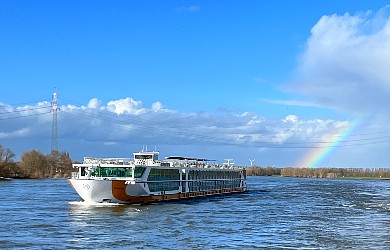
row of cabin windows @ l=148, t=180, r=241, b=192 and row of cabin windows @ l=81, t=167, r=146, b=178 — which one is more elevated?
row of cabin windows @ l=81, t=167, r=146, b=178

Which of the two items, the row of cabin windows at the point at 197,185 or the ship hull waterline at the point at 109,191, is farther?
the row of cabin windows at the point at 197,185

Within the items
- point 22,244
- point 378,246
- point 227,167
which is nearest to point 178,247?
point 22,244

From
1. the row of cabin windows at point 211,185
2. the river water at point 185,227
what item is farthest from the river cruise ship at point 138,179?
the river water at point 185,227

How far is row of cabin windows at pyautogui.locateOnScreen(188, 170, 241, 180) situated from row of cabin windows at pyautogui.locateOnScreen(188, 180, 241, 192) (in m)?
0.91

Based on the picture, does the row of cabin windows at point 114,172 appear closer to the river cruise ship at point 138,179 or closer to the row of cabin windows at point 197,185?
the river cruise ship at point 138,179

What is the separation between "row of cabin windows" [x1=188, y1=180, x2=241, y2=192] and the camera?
9366 centimetres

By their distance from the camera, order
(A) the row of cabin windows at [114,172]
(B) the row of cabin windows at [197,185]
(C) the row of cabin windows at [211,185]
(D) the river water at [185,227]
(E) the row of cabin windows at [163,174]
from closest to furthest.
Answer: (D) the river water at [185,227] < (A) the row of cabin windows at [114,172] < (E) the row of cabin windows at [163,174] < (B) the row of cabin windows at [197,185] < (C) the row of cabin windows at [211,185]

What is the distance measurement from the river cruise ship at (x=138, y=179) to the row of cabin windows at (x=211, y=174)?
17 cm

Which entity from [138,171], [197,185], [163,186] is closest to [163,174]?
[163,186]

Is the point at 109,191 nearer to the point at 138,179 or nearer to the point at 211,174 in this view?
the point at 138,179

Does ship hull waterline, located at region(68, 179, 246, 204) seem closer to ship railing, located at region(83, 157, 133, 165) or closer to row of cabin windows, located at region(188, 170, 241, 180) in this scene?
ship railing, located at region(83, 157, 133, 165)

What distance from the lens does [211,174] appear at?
10581cm

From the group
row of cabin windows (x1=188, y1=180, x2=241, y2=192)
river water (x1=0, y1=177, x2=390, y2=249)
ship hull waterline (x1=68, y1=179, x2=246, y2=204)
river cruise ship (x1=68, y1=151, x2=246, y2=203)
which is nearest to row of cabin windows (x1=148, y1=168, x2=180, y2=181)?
river cruise ship (x1=68, y1=151, x2=246, y2=203)

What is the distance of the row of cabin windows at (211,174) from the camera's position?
94.1 m
